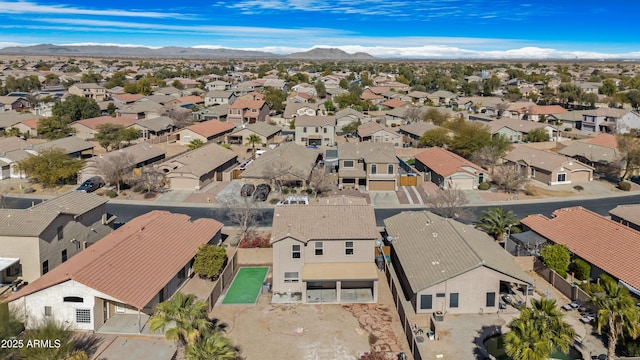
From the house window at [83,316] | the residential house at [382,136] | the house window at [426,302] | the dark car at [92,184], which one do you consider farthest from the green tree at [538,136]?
the house window at [83,316]

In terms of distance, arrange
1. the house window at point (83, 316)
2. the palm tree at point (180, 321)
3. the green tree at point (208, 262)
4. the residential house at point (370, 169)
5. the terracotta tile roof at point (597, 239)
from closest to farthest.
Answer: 1. the palm tree at point (180, 321)
2. the house window at point (83, 316)
3. the terracotta tile roof at point (597, 239)
4. the green tree at point (208, 262)
5. the residential house at point (370, 169)

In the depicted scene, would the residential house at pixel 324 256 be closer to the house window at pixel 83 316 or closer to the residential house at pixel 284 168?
the house window at pixel 83 316

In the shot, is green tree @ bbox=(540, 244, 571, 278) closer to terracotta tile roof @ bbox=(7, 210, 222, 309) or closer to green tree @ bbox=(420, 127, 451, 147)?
terracotta tile roof @ bbox=(7, 210, 222, 309)

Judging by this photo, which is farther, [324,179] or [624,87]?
[624,87]

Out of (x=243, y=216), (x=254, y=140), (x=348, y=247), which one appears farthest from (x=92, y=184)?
(x=348, y=247)

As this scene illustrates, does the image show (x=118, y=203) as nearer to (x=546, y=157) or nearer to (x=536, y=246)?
(x=536, y=246)

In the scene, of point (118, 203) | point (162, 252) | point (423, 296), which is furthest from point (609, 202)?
point (118, 203)
